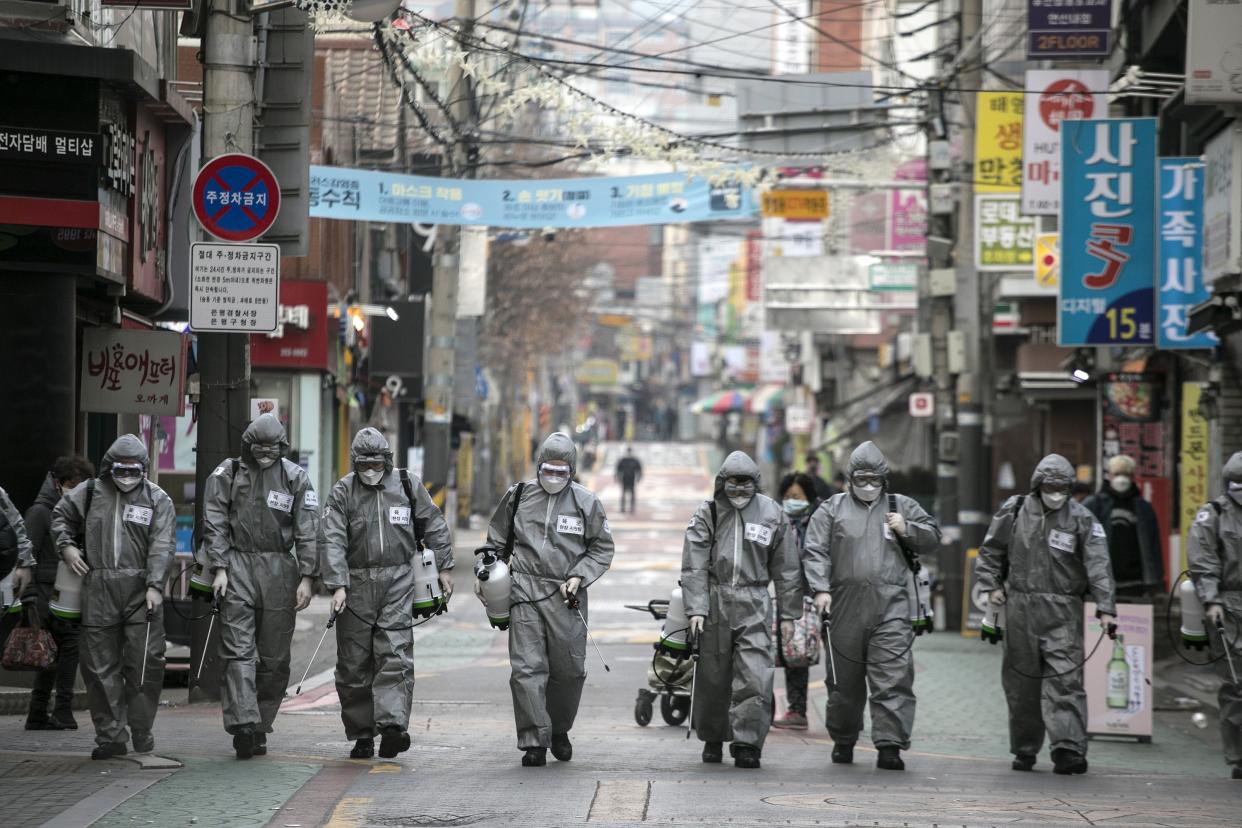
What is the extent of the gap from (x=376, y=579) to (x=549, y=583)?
1004mm

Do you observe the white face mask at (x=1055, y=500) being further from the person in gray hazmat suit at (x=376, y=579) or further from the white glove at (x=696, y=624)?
the person in gray hazmat suit at (x=376, y=579)

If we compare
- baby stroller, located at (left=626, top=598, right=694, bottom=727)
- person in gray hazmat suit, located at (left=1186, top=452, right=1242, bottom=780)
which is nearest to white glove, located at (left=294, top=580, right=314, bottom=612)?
baby stroller, located at (left=626, top=598, right=694, bottom=727)

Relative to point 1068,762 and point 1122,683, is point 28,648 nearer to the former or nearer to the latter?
point 1068,762

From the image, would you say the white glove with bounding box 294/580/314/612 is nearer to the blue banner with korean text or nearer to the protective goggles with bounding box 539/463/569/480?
the protective goggles with bounding box 539/463/569/480

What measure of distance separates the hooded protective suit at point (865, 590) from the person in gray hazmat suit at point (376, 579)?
237 centimetres

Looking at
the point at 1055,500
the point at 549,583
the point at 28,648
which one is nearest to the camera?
the point at 549,583

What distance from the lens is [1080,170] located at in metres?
18.1

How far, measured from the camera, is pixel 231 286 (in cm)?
1271

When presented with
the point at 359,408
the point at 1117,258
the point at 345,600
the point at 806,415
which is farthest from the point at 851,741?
the point at 806,415

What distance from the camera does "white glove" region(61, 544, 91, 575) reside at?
34.1ft

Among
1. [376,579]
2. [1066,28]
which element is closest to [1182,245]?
[1066,28]

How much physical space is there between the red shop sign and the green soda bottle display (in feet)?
47.4

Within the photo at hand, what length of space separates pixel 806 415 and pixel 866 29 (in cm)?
1361

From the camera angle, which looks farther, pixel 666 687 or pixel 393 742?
pixel 666 687
